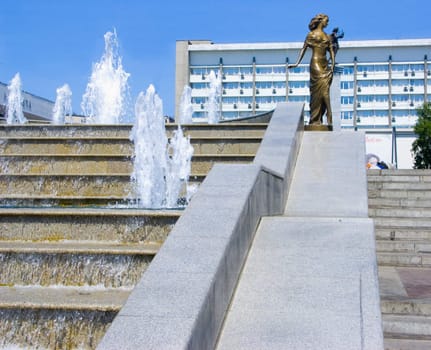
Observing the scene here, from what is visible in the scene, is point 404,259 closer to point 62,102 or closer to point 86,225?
point 86,225

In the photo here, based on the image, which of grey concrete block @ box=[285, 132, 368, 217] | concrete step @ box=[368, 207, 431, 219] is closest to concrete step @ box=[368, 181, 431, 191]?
grey concrete block @ box=[285, 132, 368, 217]

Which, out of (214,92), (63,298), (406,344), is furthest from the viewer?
(214,92)

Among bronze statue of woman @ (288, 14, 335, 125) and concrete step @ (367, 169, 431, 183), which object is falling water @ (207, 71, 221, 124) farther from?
concrete step @ (367, 169, 431, 183)

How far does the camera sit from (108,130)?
12.4 metres

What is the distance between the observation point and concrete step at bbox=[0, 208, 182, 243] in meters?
6.31

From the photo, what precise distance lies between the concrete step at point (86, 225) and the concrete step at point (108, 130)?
5766 millimetres

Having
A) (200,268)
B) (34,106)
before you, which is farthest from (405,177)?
(34,106)

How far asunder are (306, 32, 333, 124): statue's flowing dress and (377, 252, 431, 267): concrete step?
501 cm

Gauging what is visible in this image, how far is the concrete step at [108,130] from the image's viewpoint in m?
12.1

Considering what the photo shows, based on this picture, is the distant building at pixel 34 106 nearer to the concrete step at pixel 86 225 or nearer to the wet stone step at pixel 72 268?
the concrete step at pixel 86 225

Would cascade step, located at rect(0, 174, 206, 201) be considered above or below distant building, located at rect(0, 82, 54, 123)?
below

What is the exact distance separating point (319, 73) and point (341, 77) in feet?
256

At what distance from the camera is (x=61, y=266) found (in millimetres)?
5598

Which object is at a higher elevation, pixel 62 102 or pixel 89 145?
pixel 62 102
